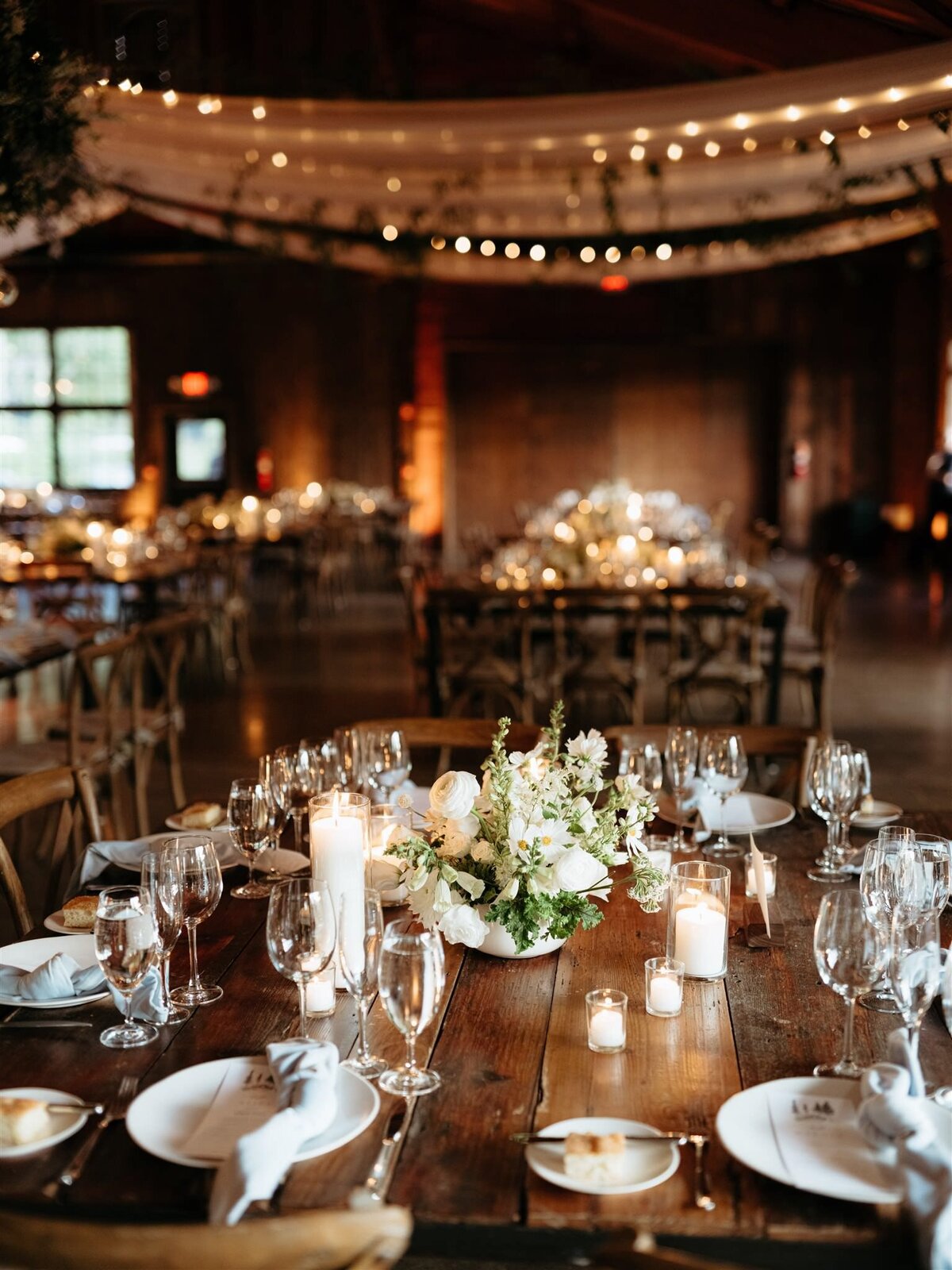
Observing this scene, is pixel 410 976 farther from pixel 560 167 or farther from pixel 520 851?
pixel 560 167

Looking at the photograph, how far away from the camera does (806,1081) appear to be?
→ 166 cm

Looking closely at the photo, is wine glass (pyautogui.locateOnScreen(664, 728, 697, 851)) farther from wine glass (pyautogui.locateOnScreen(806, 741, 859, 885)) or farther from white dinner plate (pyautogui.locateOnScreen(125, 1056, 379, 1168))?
white dinner plate (pyautogui.locateOnScreen(125, 1056, 379, 1168))

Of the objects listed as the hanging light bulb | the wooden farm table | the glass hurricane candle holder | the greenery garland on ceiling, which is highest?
the greenery garland on ceiling

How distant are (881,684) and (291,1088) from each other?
7.74m

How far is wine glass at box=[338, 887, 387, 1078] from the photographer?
5.66 ft

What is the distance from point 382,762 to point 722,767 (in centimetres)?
75

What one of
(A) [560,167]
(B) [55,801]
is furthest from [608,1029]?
(A) [560,167]

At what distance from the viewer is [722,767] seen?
9.07ft

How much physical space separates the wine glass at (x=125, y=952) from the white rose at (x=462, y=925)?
0.44 meters

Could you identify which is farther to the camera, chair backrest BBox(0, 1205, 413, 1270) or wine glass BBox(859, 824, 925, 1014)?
wine glass BBox(859, 824, 925, 1014)

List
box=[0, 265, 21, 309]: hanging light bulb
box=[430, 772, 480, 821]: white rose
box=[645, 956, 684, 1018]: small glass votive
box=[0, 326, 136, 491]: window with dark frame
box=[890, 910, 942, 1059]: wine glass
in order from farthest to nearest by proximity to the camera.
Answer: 1. box=[0, 326, 136, 491]: window with dark frame
2. box=[0, 265, 21, 309]: hanging light bulb
3. box=[430, 772, 480, 821]: white rose
4. box=[645, 956, 684, 1018]: small glass votive
5. box=[890, 910, 942, 1059]: wine glass

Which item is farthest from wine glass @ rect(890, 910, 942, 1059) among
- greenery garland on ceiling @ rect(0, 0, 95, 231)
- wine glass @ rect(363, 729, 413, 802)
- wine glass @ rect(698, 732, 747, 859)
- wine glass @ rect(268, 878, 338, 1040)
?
greenery garland on ceiling @ rect(0, 0, 95, 231)

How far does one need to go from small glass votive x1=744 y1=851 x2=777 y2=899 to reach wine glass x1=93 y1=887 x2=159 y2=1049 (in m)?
1.11

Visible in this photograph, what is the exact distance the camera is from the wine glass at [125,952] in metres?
1.78
